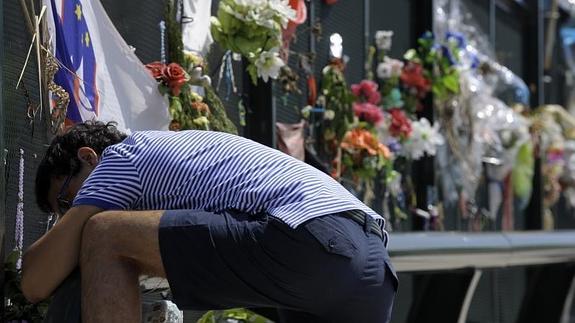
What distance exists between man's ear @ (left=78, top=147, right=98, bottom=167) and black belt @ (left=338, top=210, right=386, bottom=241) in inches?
28.5

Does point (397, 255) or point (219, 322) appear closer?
point (219, 322)

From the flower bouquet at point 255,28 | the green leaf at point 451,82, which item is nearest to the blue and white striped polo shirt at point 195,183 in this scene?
the flower bouquet at point 255,28

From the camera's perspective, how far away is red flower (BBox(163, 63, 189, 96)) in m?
5.02

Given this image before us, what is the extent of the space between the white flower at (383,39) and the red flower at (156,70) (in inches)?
100

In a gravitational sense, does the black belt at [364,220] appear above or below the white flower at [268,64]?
below

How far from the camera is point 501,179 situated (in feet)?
29.6

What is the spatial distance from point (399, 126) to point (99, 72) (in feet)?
9.62

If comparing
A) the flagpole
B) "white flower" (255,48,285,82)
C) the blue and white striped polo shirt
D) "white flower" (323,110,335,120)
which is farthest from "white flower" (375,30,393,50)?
the blue and white striped polo shirt

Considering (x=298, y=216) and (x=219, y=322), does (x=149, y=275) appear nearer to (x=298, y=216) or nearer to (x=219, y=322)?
(x=298, y=216)

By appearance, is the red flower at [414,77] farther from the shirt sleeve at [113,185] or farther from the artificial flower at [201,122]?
the shirt sleeve at [113,185]

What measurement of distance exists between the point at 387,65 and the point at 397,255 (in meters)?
2.03

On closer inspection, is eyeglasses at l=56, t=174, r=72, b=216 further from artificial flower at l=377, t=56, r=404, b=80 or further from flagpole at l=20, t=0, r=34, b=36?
artificial flower at l=377, t=56, r=404, b=80

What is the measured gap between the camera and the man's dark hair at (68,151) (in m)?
3.72

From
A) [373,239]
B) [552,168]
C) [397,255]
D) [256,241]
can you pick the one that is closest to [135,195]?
[256,241]
